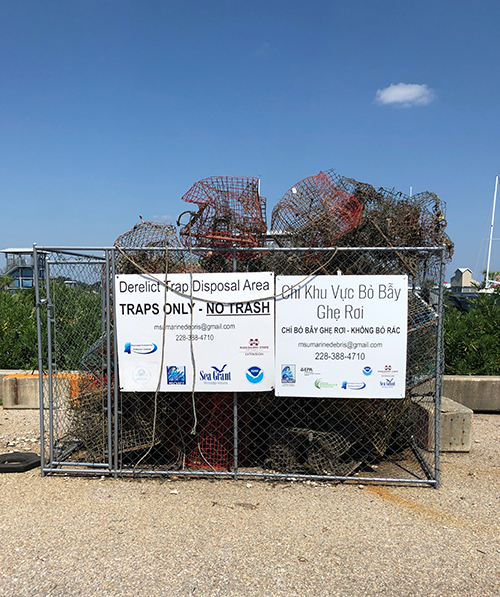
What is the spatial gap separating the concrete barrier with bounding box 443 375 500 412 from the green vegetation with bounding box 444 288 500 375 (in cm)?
91

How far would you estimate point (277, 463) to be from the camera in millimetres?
5035

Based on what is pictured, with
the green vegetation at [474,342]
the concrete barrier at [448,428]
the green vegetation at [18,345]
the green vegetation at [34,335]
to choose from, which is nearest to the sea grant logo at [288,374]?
the concrete barrier at [448,428]

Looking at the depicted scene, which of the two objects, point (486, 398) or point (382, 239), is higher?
point (382, 239)

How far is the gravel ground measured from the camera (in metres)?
3.21

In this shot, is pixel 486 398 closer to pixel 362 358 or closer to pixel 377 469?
pixel 377 469

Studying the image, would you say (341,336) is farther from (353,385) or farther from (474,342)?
(474,342)

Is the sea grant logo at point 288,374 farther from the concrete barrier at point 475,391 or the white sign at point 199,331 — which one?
the concrete barrier at point 475,391

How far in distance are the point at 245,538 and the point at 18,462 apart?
3.04 metres

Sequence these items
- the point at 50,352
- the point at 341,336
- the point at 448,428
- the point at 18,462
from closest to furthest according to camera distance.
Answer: the point at 341,336 → the point at 50,352 → the point at 18,462 → the point at 448,428

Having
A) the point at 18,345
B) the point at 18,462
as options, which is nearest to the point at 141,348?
the point at 18,462

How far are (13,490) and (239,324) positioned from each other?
2.75 meters

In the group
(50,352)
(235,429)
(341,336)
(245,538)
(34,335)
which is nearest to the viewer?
(245,538)

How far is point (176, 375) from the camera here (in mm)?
4773

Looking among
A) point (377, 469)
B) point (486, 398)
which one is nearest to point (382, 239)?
point (377, 469)
